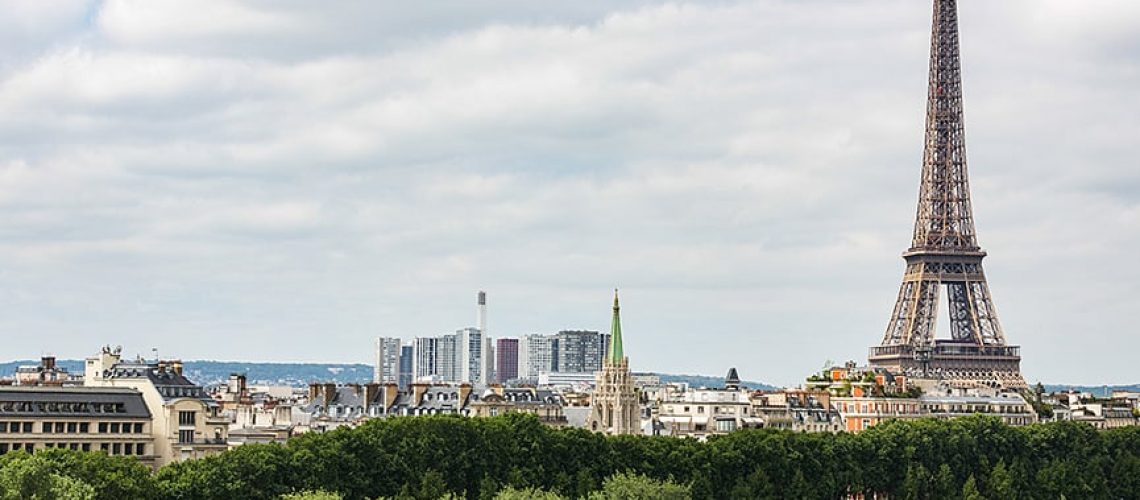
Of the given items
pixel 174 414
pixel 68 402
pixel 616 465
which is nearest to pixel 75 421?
pixel 68 402

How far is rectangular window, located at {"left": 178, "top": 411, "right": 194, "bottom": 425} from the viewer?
382 ft

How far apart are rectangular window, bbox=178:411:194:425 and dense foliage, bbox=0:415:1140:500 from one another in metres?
15.0

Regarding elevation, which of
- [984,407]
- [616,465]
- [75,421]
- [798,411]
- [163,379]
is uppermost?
[163,379]

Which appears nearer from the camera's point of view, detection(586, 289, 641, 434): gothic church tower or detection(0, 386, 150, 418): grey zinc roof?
detection(0, 386, 150, 418): grey zinc roof

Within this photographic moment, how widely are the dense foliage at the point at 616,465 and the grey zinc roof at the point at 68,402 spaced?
14308 mm

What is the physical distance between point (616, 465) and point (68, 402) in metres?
31.4

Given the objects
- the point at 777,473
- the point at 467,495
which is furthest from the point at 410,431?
the point at 777,473

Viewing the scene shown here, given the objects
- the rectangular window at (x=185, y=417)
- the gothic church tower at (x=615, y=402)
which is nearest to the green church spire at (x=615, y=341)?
the gothic church tower at (x=615, y=402)

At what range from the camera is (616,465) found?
381 feet

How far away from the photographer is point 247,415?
163250mm

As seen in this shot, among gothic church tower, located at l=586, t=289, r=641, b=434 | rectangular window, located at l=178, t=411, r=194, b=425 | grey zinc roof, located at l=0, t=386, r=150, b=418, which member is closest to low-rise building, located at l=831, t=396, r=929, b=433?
gothic church tower, located at l=586, t=289, r=641, b=434

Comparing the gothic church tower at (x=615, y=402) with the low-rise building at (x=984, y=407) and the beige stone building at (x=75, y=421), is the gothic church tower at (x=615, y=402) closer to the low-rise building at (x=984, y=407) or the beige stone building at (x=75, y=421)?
the low-rise building at (x=984, y=407)

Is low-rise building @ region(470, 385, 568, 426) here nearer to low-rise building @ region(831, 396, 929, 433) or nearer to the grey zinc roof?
low-rise building @ region(831, 396, 929, 433)

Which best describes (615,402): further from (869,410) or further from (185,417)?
(185,417)
